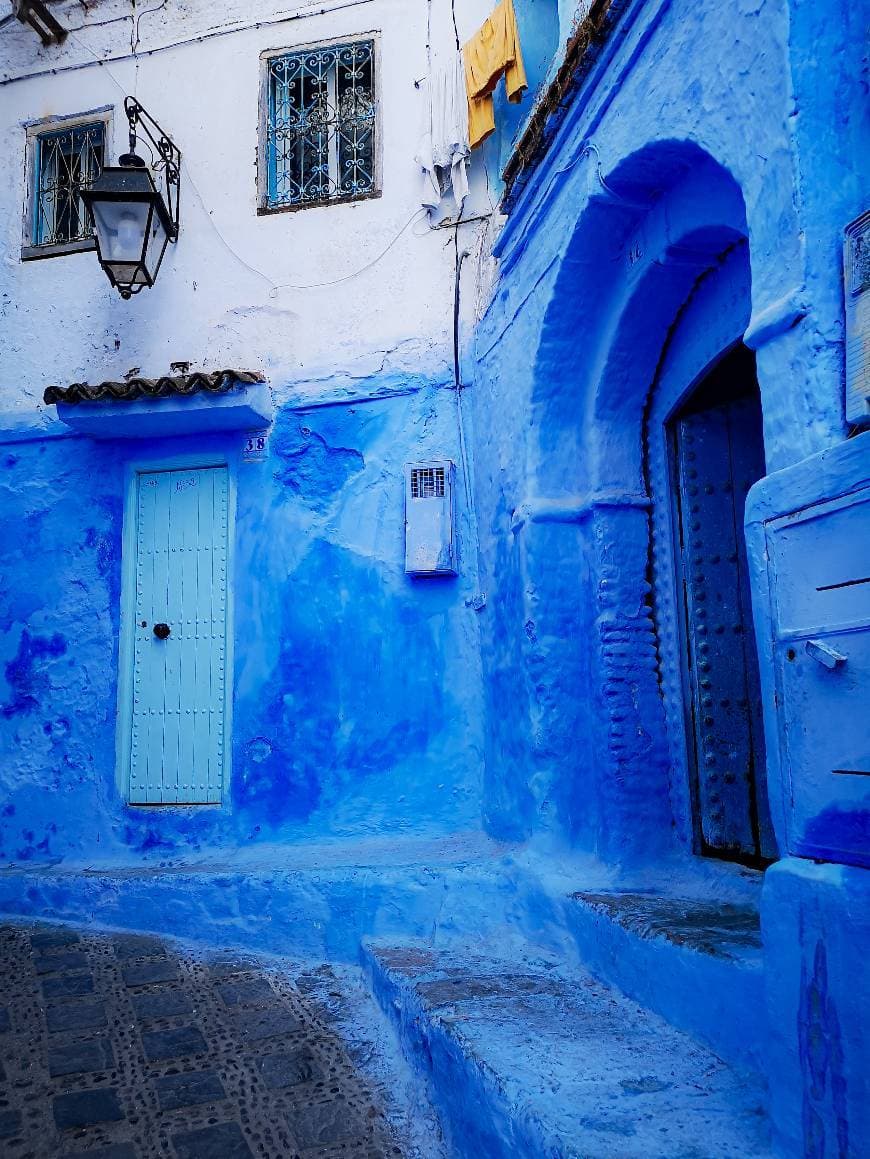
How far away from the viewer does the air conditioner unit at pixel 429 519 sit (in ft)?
17.3

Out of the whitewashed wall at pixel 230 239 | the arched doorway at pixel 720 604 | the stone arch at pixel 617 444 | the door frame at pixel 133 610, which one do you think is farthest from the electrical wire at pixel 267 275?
the arched doorway at pixel 720 604

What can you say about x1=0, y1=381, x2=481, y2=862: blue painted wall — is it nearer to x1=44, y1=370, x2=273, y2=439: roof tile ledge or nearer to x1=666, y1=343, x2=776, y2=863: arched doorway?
x1=44, y1=370, x2=273, y2=439: roof tile ledge

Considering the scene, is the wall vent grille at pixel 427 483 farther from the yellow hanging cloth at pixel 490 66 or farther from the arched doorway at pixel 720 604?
Answer: the yellow hanging cloth at pixel 490 66

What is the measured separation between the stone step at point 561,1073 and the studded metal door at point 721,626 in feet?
3.14

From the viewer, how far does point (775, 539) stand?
7.09 feet

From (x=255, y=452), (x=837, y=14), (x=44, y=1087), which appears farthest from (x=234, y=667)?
(x=837, y=14)

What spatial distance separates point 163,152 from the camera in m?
6.20

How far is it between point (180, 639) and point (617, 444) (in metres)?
2.92

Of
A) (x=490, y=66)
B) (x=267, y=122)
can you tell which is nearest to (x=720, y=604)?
(x=490, y=66)

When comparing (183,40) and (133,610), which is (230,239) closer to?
(183,40)

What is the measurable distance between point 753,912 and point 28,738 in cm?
438

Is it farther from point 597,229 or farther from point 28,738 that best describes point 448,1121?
point 28,738

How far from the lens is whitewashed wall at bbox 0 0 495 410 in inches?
225

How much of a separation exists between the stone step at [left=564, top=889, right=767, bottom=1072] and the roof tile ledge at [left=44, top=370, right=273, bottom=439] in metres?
3.34
